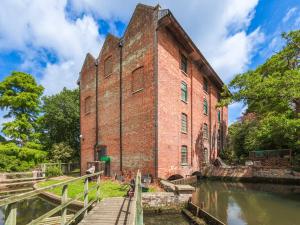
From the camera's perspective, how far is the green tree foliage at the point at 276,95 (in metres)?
12.8

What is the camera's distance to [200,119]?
66.1ft

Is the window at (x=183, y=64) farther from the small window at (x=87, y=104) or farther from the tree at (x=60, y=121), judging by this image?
the tree at (x=60, y=121)

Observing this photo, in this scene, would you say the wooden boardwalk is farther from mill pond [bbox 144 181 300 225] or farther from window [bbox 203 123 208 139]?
window [bbox 203 123 208 139]

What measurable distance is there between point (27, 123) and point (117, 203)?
19.3 m

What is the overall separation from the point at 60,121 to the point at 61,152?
4.13 m

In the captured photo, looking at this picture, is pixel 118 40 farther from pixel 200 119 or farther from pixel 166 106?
pixel 200 119

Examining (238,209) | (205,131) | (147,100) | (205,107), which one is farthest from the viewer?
(205,107)

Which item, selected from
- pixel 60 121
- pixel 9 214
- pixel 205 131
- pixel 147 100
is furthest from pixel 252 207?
pixel 60 121

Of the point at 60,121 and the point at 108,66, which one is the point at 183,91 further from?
the point at 60,121

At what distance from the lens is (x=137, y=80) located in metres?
15.0

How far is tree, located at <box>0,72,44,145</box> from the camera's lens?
2253 centimetres

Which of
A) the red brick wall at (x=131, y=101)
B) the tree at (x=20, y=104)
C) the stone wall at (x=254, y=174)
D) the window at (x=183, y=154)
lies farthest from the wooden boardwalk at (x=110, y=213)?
the tree at (x=20, y=104)

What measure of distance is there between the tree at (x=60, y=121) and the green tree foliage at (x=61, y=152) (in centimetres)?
96

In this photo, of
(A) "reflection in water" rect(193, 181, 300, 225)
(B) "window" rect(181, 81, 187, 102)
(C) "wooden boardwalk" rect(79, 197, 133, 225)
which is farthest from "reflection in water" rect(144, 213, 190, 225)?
(B) "window" rect(181, 81, 187, 102)
